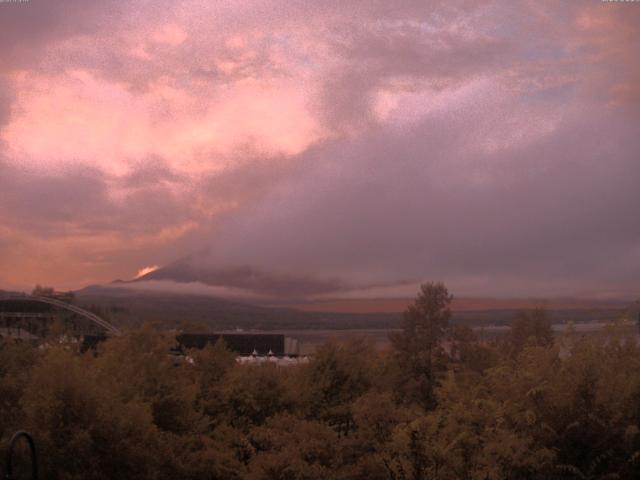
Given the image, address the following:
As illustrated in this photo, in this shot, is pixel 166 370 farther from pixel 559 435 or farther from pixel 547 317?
pixel 547 317

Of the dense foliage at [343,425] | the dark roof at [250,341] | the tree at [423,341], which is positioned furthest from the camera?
the dark roof at [250,341]

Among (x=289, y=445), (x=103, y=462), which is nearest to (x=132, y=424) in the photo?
(x=103, y=462)

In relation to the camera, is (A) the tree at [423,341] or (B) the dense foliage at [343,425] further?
(A) the tree at [423,341]

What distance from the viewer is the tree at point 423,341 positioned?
41.2m

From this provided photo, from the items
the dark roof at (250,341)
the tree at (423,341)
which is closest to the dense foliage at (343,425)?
the tree at (423,341)

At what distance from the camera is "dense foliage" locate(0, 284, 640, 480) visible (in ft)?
56.2

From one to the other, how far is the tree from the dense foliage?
13.7 meters

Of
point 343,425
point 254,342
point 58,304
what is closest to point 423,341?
point 343,425

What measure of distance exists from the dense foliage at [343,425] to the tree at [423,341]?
13.7 meters

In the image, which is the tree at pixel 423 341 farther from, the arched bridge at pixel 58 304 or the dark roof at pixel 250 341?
the arched bridge at pixel 58 304

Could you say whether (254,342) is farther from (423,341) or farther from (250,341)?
(423,341)

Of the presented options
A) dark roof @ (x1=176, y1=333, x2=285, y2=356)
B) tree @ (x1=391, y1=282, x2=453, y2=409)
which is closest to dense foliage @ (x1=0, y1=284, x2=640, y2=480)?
tree @ (x1=391, y1=282, x2=453, y2=409)

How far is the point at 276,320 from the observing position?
8081cm

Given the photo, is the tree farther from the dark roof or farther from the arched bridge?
the arched bridge
